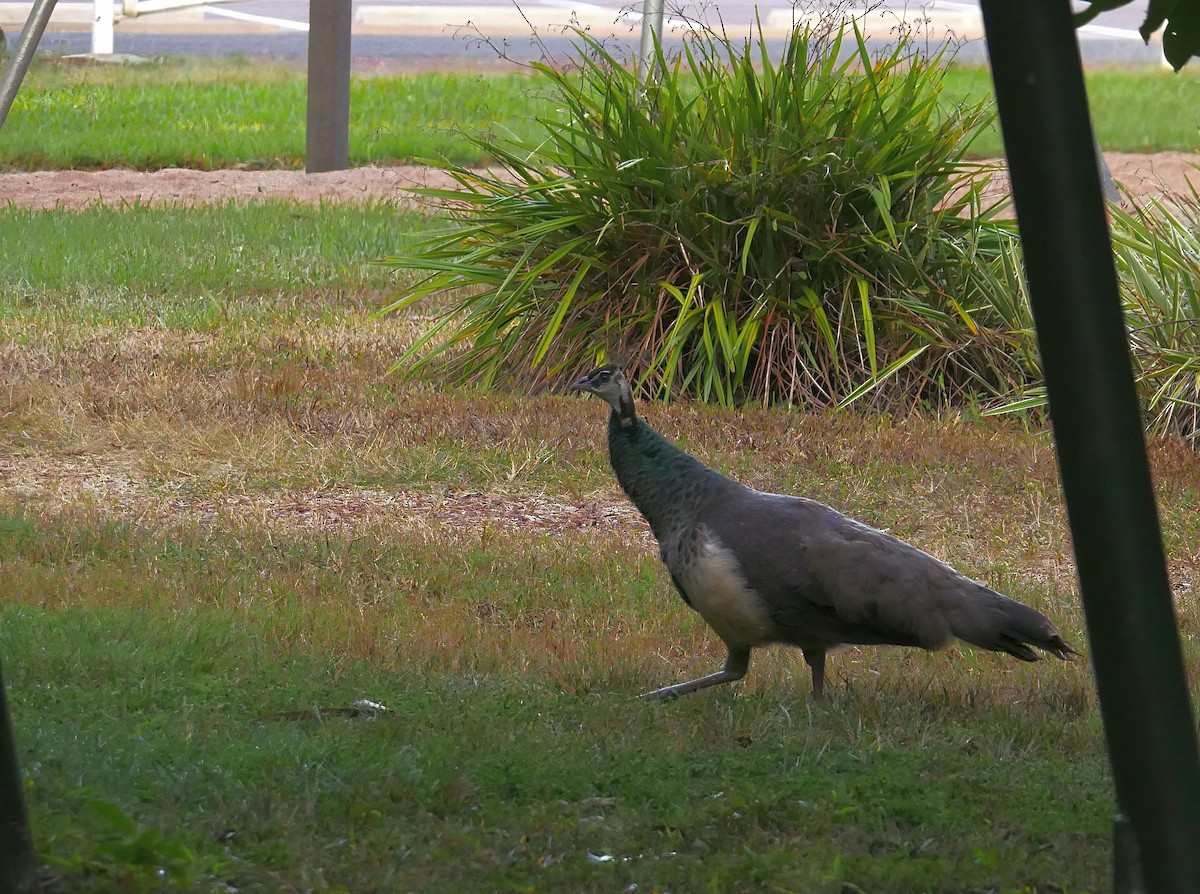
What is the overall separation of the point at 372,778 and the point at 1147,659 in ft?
6.65

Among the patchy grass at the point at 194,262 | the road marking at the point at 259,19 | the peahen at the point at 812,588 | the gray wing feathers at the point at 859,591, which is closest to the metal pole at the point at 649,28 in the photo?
the patchy grass at the point at 194,262

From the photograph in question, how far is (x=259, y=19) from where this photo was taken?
82.5 feet

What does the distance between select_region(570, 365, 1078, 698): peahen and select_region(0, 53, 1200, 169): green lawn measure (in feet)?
35.1

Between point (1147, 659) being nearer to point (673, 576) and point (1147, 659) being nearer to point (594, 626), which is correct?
point (673, 576)

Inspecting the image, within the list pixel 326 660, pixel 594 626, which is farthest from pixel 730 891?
pixel 594 626

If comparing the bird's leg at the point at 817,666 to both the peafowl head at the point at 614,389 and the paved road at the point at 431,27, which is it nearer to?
the peafowl head at the point at 614,389

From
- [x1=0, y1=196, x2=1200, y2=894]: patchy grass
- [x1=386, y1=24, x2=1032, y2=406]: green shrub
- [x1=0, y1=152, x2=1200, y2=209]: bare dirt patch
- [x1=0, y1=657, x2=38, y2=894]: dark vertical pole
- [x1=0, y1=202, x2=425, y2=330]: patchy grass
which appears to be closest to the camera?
[x1=0, y1=657, x2=38, y2=894]: dark vertical pole

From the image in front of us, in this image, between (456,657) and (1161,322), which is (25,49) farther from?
(1161,322)

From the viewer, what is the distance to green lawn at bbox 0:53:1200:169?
16.7 metres

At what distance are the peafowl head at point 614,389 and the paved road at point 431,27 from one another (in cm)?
1618

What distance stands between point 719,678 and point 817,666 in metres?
0.31

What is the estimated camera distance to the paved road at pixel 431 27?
22891 mm

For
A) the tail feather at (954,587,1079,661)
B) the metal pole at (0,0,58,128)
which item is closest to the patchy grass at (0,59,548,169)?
the metal pole at (0,0,58,128)

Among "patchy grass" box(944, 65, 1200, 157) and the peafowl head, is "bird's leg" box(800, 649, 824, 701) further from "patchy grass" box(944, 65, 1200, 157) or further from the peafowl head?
"patchy grass" box(944, 65, 1200, 157)
